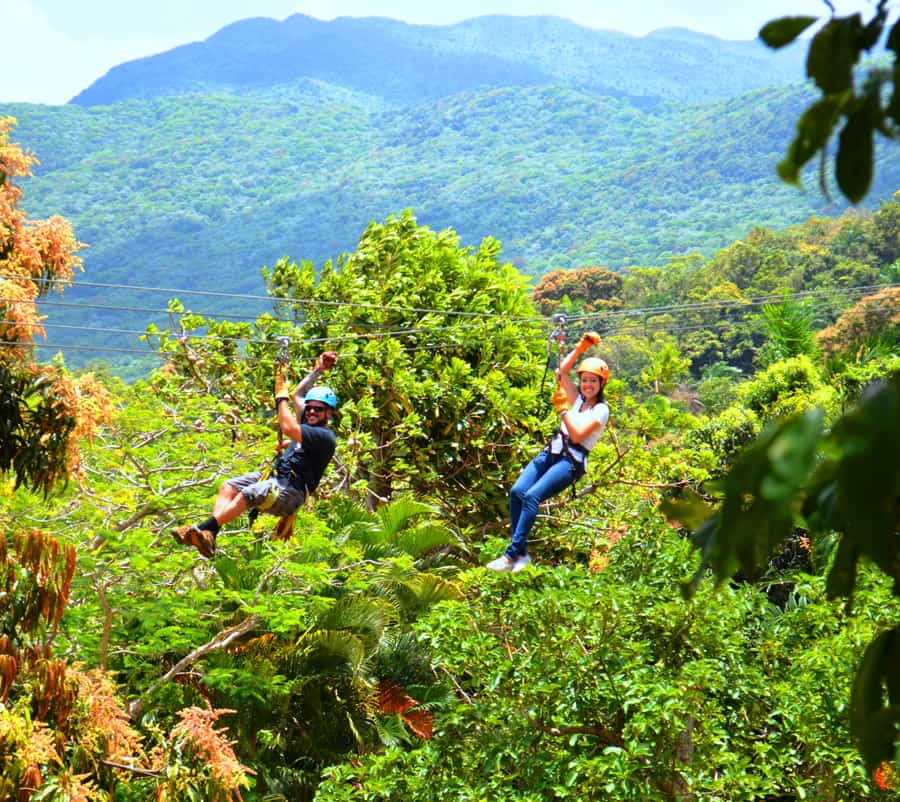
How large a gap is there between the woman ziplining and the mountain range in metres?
77.6

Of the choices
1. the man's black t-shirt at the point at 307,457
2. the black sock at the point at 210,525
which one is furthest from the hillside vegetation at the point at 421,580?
the man's black t-shirt at the point at 307,457

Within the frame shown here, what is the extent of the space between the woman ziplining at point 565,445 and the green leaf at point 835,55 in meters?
6.46

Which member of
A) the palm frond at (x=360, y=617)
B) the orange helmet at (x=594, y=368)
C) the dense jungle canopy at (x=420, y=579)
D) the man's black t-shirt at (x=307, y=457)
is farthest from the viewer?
the palm frond at (x=360, y=617)

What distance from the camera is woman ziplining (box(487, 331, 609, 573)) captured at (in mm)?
8031

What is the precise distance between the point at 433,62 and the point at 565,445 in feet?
560

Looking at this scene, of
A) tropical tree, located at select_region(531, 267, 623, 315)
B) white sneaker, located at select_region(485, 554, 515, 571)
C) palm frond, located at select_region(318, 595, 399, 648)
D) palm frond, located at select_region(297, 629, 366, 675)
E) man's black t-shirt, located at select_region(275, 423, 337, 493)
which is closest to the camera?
man's black t-shirt, located at select_region(275, 423, 337, 493)

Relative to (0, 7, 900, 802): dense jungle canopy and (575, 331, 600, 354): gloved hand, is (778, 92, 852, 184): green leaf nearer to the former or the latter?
(0, 7, 900, 802): dense jungle canopy

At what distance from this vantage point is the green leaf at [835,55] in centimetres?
126

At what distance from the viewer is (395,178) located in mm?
116250

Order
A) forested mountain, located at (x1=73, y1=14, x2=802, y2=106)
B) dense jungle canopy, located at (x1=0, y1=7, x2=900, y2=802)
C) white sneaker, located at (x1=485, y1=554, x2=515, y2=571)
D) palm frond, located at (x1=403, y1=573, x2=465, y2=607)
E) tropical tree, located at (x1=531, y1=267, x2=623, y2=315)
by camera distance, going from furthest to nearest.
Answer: forested mountain, located at (x1=73, y1=14, x2=802, y2=106) → tropical tree, located at (x1=531, y1=267, x2=623, y2=315) → palm frond, located at (x1=403, y1=573, x2=465, y2=607) → white sneaker, located at (x1=485, y1=554, x2=515, y2=571) → dense jungle canopy, located at (x1=0, y1=7, x2=900, y2=802)

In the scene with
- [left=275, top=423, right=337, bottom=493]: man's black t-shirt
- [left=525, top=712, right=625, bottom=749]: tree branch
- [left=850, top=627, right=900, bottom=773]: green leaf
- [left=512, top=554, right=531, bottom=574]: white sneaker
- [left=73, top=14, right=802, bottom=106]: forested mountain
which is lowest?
[left=525, top=712, right=625, bottom=749]: tree branch

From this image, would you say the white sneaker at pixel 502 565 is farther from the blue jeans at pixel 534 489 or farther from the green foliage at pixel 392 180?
the green foliage at pixel 392 180

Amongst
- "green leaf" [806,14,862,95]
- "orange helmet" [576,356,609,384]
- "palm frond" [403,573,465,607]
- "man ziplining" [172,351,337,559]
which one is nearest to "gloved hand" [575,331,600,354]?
"orange helmet" [576,356,609,384]

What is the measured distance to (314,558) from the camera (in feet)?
40.3
